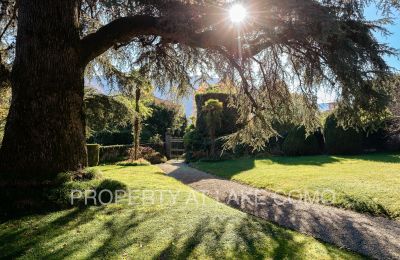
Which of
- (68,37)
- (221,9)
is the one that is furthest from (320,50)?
(68,37)

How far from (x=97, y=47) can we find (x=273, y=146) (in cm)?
1762

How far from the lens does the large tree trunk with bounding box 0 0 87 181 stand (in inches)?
290

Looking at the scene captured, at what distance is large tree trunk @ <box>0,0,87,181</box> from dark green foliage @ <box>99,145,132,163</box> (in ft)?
54.5

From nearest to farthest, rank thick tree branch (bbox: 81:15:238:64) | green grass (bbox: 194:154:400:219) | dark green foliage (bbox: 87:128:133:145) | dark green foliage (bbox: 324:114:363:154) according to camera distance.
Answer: thick tree branch (bbox: 81:15:238:64)
green grass (bbox: 194:154:400:219)
dark green foliage (bbox: 324:114:363:154)
dark green foliage (bbox: 87:128:133:145)

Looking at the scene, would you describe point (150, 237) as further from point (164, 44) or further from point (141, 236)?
point (164, 44)

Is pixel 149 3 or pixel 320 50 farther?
pixel 149 3

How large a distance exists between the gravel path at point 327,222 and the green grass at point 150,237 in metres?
0.46

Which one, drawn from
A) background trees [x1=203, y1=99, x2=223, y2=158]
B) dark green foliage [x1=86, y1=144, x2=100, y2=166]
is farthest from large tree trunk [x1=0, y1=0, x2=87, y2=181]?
background trees [x1=203, y1=99, x2=223, y2=158]

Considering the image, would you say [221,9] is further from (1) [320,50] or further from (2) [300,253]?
(2) [300,253]

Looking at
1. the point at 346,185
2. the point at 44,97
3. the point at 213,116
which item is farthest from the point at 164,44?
the point at 213,116

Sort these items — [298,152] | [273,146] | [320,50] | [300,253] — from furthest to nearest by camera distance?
[273,146] → [298,152] → [320,50] → [300,253]

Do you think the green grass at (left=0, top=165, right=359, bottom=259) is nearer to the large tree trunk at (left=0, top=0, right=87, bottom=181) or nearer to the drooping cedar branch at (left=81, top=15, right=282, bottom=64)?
the large tree trunk at (left=0, top=0, right=87, bottom=181)

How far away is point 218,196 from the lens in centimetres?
984

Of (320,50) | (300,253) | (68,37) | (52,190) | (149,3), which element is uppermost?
(149,3)
